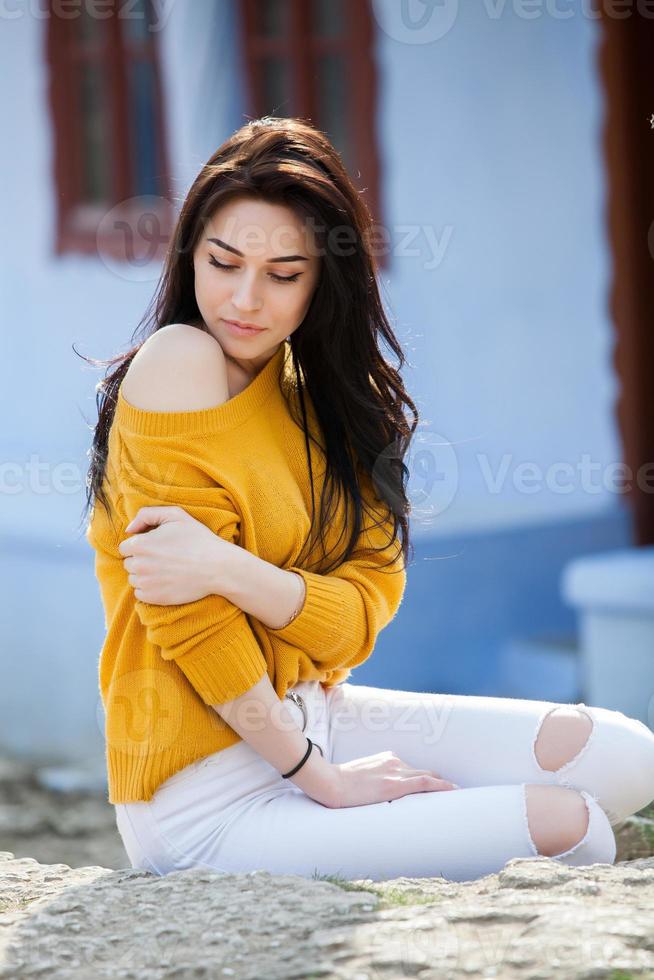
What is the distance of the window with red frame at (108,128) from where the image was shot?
6.45 metres

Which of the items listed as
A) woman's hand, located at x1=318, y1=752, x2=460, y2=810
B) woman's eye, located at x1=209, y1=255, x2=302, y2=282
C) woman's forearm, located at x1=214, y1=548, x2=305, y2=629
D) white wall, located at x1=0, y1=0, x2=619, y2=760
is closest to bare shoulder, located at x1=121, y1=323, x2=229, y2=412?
woman's eye, located at x1=209, y1=255, x2=302, y2=282

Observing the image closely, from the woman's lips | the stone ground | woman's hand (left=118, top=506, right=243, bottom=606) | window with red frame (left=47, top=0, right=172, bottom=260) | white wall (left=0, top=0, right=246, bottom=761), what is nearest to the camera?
the stone ground

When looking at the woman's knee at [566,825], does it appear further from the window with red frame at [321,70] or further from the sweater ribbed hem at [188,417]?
the window with red frame at [321,70]

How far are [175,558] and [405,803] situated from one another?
0.63 metres

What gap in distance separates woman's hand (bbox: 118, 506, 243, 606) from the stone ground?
521 millimetres

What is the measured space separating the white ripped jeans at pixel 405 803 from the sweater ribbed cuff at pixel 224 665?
17 cm

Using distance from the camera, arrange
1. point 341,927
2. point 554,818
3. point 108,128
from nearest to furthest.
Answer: point 341,927 → point 554,818 → point 108,128

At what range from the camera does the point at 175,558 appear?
2.52 m

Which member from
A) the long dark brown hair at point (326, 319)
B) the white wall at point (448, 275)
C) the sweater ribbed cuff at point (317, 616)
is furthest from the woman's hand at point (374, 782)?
the white wall at point (448, 275)

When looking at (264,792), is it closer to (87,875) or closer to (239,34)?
(87,875)

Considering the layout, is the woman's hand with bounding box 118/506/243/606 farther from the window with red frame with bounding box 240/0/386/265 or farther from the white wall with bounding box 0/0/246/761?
the white wall with bounding box 0/0/246/761

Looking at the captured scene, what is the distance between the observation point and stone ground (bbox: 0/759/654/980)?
2.05 meters

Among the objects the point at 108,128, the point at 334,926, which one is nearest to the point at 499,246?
the point at 108,128

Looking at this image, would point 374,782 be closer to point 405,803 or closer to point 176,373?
point 405,803
